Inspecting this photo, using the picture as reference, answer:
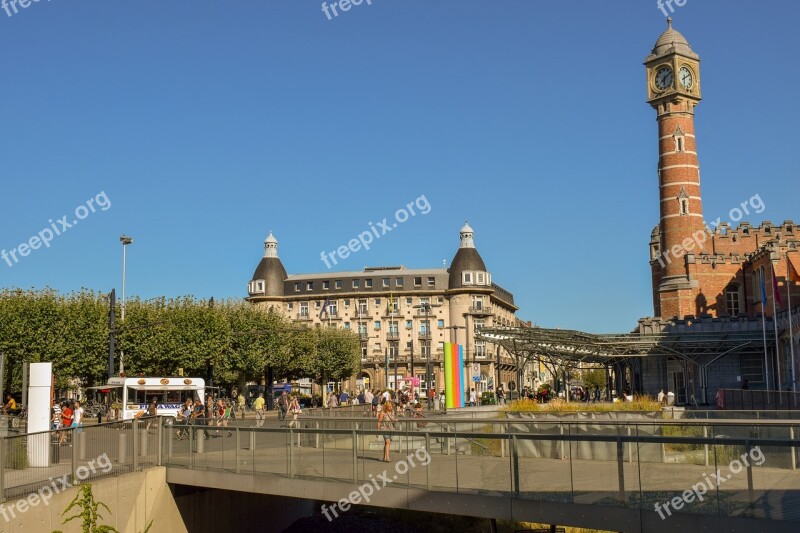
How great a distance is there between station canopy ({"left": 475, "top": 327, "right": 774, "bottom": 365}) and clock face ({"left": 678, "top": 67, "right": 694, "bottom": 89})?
19108 mm

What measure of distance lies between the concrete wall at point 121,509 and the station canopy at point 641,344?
29683 millimetres

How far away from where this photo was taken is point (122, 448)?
18938mm

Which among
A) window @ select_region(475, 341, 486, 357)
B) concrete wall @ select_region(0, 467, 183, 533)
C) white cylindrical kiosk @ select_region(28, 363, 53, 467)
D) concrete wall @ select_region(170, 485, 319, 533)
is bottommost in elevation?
concrete wall @ select_region(170, 485, 319, 533)

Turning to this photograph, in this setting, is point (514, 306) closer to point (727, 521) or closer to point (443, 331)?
point (443, 331)

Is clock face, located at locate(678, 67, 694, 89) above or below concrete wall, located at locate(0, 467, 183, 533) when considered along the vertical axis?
above

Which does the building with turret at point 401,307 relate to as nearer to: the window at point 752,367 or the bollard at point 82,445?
the window at point 752,367

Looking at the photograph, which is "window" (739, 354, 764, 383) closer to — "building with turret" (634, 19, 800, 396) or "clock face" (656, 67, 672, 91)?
"building with turret" (634, 19, 800, 396)

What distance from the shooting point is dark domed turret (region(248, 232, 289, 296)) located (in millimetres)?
122438

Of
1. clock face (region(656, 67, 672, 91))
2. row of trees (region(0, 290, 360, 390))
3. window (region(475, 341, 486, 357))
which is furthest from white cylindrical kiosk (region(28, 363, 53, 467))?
window (region(475, 341, 486, 357))

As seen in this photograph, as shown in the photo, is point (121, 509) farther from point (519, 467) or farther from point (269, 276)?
point (269, 276)

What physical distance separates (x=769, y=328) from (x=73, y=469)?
44.1 meters

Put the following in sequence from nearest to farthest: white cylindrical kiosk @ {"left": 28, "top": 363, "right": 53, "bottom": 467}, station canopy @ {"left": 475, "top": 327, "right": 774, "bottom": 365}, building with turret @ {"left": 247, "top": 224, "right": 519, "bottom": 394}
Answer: white cylindrical kiosk @ {"left": 28, "top": 363, "right": 53, "bottom": 467}, station canopy @ {"left": 475, "top": 327, "right": 774, "bottom": 365}, building with turret @ {"left": 247, "top": 224, "right": 519, "bottom": 394}

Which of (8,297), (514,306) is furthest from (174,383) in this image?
(514,306)

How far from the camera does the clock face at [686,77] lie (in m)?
63.1
